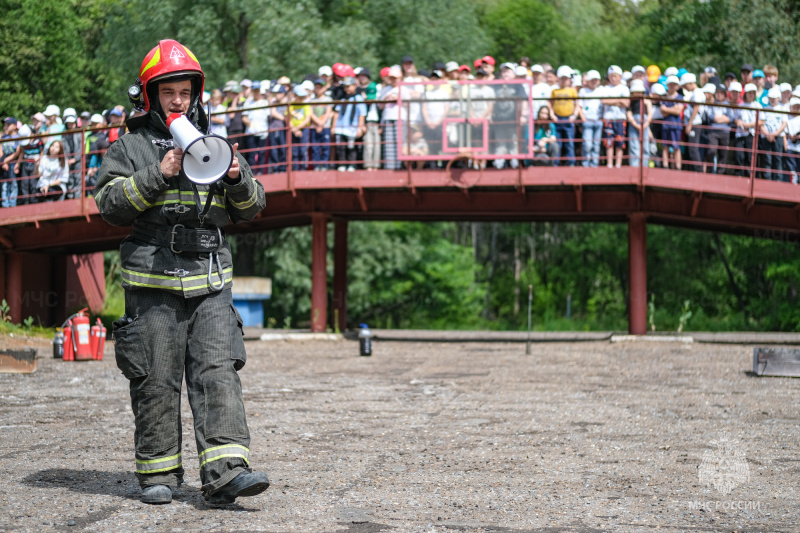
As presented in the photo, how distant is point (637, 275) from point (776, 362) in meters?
6.78

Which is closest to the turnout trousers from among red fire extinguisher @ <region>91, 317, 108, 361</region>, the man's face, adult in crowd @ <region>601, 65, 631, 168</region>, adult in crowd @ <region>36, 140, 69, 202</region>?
the man's face

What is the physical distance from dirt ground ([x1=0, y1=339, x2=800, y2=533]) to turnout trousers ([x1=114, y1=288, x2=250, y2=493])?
32 centimetres

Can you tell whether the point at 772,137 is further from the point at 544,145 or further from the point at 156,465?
the point at 156,465

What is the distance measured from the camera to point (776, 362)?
12961 mm

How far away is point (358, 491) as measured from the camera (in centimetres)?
603

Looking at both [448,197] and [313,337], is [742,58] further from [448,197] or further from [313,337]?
[313,337]

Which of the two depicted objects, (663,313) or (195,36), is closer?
(195,36)

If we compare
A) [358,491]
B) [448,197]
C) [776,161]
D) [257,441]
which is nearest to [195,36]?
[448,197]

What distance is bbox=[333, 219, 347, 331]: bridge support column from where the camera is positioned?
22.1 m

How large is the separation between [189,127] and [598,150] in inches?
539

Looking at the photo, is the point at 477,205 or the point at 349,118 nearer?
the point at 349,118

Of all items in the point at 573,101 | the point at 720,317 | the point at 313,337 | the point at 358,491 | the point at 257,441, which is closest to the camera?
the point at 358,491

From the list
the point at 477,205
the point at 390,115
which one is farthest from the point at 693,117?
the point at 390,115

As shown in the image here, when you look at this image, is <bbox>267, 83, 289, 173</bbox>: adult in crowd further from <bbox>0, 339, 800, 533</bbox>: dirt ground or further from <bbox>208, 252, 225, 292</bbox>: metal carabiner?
<bbox>208, 252, 225, 292</bbox>: metal carabiner
